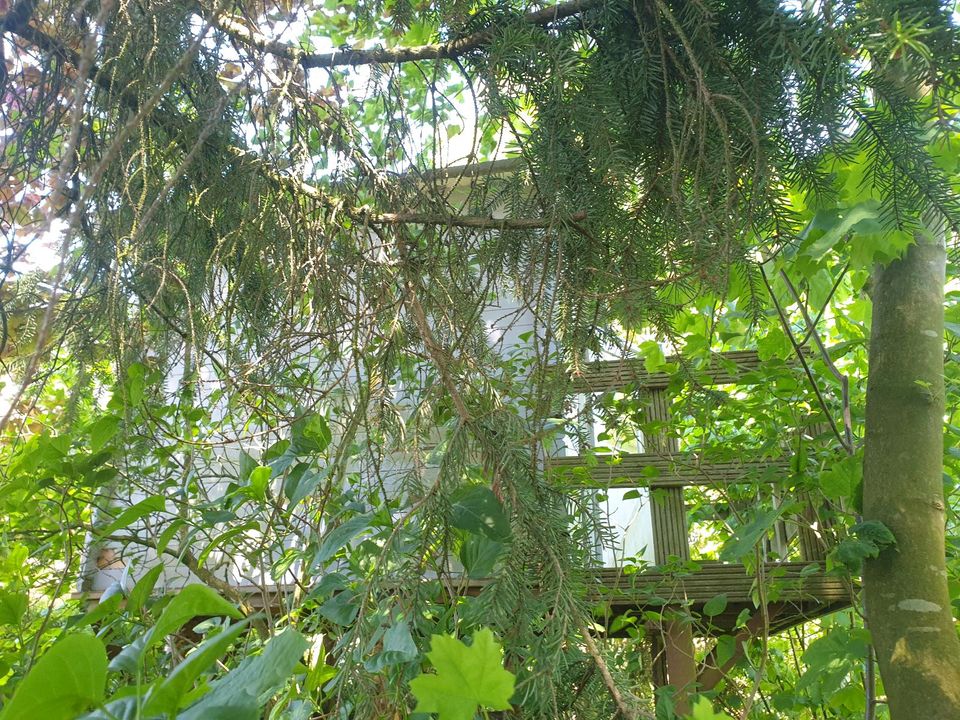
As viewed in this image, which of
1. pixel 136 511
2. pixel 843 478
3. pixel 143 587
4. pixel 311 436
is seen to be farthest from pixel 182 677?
pixel 843 478

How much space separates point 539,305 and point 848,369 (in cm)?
193

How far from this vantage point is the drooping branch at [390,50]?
947mm

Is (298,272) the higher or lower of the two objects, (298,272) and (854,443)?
the higher

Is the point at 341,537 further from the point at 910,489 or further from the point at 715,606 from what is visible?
the point at 715,606

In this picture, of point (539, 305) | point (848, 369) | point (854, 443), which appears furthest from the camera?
point (848, 369)

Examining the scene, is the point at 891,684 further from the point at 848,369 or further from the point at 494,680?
the point at 848,369

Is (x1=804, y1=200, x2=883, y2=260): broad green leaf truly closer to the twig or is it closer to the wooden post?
the twig

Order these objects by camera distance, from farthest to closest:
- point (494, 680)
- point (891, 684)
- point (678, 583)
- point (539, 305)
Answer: point (678, 583) < point (891, 684) < point (539, 305) < point (494, 680)

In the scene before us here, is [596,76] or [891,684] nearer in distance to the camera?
[596,76]

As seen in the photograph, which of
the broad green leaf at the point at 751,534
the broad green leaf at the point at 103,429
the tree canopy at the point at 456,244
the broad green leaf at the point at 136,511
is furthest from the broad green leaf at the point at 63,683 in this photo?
the broad green leaf at the point at 751,534

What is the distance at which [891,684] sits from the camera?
119 cm

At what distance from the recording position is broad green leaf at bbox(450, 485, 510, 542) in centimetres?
69

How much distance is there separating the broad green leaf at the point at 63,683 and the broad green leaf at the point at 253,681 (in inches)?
2.5

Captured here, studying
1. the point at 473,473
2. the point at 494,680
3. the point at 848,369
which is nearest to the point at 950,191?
the point at 473,473
